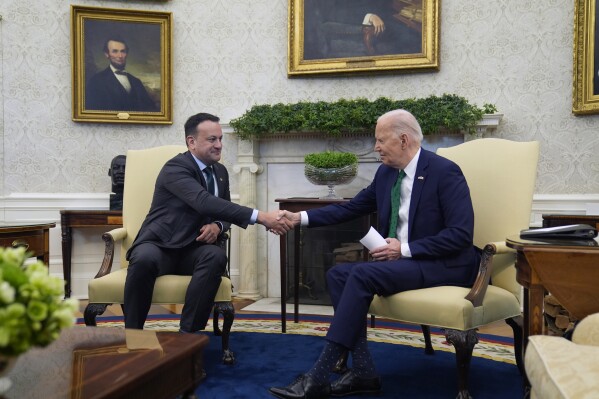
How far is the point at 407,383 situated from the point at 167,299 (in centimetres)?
142

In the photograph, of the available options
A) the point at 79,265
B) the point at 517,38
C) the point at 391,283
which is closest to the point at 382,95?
the point at 517,38

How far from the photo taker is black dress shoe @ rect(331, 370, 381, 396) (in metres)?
2.87

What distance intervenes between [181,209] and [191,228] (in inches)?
5.3

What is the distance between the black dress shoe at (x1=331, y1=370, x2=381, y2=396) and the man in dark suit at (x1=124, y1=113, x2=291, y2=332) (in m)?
0.85

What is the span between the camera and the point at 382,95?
5426 mm

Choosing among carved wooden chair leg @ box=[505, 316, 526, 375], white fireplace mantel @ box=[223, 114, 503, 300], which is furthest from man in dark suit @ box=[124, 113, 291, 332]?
white fireplace mantel @ box=[223, 114, 503, 300]

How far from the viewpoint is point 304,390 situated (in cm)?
274

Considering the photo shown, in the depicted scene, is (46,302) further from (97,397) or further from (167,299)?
(167,299)

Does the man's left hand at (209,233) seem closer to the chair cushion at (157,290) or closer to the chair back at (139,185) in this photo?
the chair cushion at (157,290)

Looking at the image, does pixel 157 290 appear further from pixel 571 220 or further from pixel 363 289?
pixel 571 220

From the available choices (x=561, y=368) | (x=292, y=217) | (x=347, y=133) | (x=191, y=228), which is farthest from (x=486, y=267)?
(x=347, y=133)

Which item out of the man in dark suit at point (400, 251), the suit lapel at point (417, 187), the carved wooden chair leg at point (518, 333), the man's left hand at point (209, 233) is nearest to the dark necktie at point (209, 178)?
the man's left hand at point (209, 233)

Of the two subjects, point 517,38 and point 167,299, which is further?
point 517,38

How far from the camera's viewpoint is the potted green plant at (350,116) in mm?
4855
